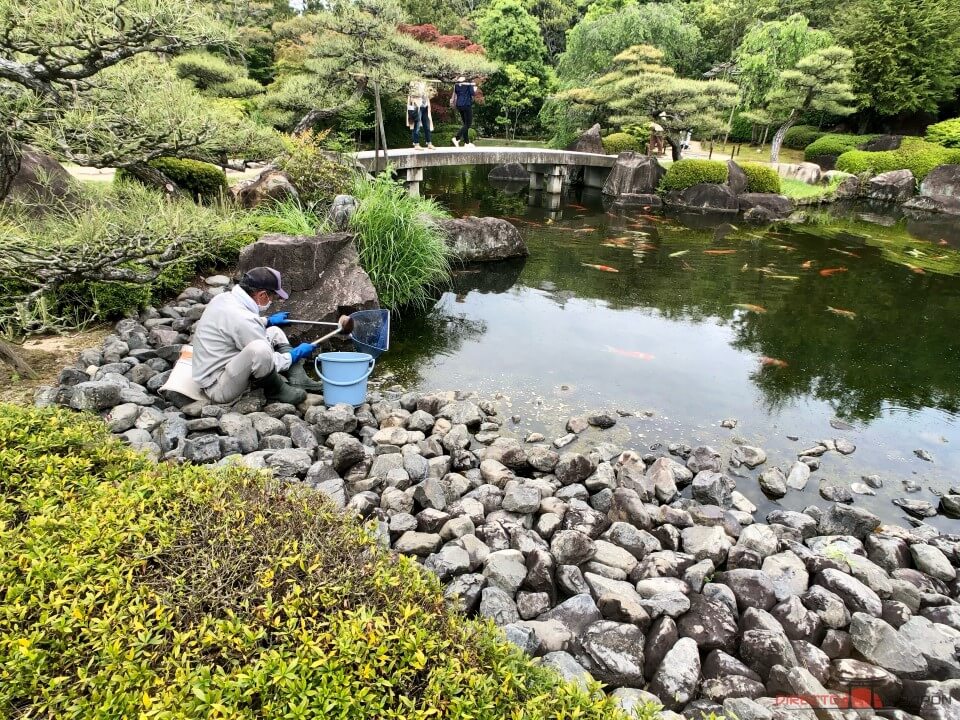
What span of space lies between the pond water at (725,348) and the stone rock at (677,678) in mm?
1902

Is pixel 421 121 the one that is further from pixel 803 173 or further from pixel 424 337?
pixel 803 173

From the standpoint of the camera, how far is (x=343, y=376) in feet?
14.6

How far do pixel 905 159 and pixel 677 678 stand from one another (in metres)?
23.2

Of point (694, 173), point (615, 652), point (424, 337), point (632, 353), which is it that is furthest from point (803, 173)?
point (615, 652)

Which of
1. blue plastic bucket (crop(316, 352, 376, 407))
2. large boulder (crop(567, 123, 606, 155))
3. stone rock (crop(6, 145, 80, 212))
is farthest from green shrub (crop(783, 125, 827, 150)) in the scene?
stone rock (crop(6, 145, 80, 212))

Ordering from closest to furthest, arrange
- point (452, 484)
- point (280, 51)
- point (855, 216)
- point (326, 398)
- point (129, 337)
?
point (452, 484) → point (326, 398) → point (129, 337) → point (855, 216) → point (280, 51)

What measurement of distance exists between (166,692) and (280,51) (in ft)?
69.8

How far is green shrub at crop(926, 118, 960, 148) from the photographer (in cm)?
2025

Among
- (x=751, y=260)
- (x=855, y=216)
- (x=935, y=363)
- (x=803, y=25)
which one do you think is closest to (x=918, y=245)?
(x=855, y=216)

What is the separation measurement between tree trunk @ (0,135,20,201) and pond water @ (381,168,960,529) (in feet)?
11.9

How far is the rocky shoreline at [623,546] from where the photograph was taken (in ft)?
7.97

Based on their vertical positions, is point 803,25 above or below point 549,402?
above

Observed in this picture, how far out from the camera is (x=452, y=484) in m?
3.61

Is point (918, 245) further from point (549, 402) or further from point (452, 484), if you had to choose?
point (452, 484)
